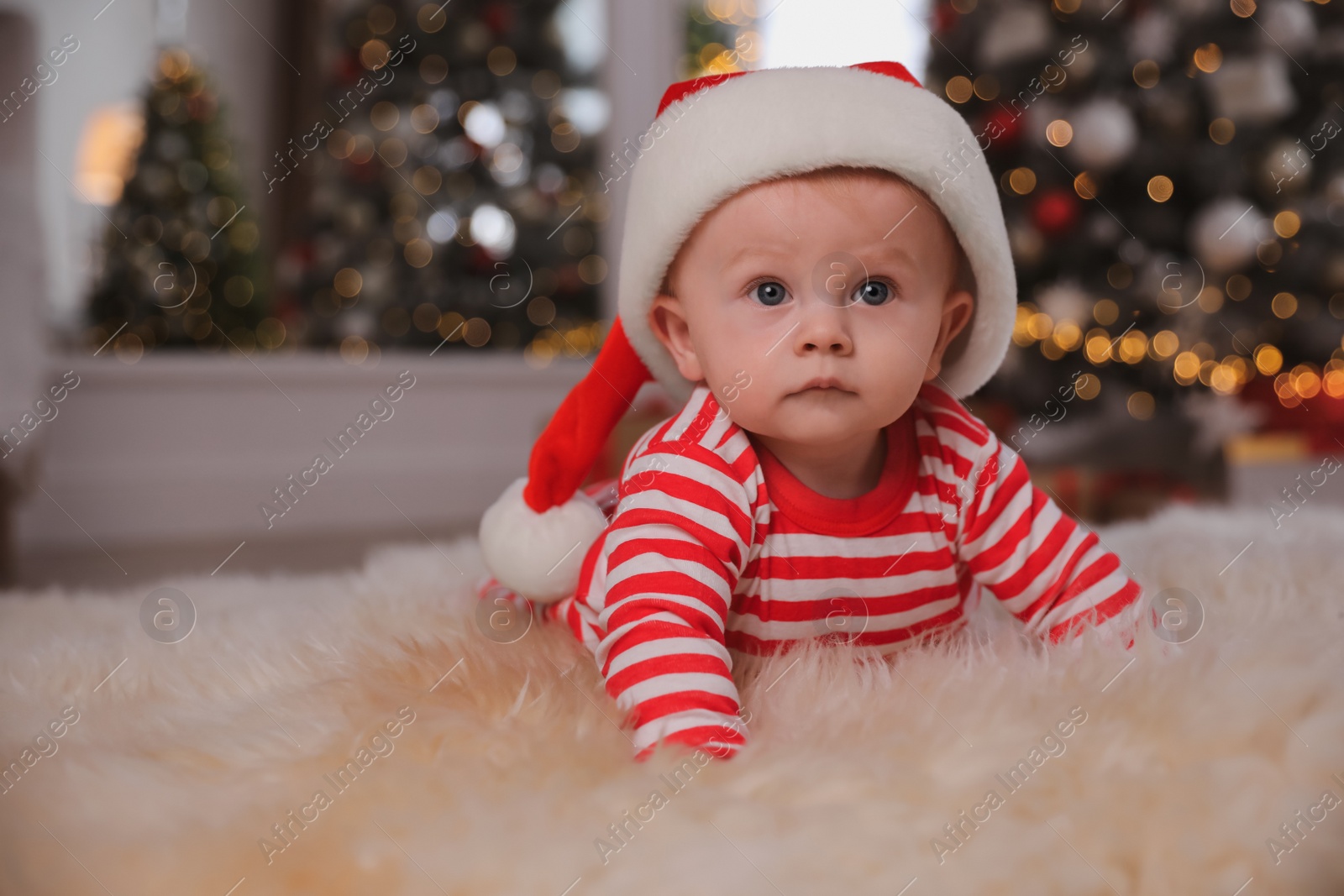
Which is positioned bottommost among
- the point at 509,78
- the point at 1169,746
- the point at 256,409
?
the point at 256,409

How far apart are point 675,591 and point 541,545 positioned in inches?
7.7

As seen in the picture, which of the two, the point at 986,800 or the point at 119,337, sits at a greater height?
the point at 986,800

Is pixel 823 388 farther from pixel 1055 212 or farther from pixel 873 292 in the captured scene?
pixel 1055 212

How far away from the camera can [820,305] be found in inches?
27.4

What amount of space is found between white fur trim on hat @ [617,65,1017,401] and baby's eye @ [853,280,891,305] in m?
0.08

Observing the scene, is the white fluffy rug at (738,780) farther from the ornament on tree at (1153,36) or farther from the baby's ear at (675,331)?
the ornament on tree at (1153,36)

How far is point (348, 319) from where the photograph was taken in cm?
320

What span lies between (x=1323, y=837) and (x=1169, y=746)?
3.2 inches

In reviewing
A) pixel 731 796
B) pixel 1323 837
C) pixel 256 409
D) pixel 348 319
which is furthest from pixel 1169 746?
pixel 348 319

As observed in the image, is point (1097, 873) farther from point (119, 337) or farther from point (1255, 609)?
point (119, 337)

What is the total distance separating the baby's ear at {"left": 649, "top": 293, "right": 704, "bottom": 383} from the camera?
32.3 inches

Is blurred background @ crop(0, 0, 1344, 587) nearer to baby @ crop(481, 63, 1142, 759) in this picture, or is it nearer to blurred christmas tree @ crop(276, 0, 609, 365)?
blurred christmas tree @ crop(276, 0, 609, 365)

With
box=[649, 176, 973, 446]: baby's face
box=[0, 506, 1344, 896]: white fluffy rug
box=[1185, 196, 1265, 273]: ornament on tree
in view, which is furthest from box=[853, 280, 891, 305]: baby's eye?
box=[1185, 196, 1265, 273]: ornament on tree

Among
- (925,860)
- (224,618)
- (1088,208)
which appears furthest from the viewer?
(1088,208)
